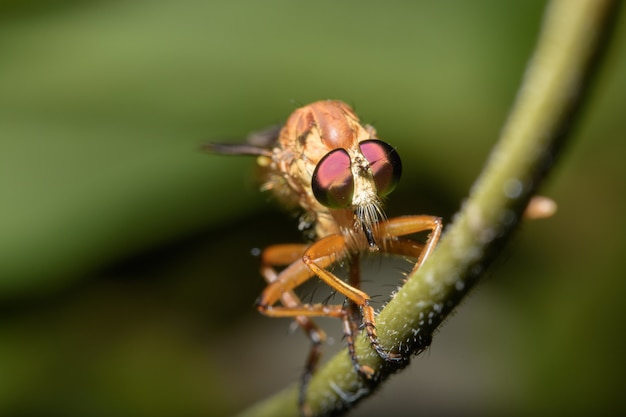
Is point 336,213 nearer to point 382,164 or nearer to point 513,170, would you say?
point 382,164

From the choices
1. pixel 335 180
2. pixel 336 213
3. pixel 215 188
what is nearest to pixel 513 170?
pixel 335 180

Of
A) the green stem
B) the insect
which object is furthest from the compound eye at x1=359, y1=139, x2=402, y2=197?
the green stem

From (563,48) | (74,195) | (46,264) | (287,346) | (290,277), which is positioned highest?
(563,48)

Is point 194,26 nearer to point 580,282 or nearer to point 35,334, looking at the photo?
point 35,334

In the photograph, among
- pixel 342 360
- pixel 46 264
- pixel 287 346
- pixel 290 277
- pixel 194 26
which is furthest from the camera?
pixel 287 346

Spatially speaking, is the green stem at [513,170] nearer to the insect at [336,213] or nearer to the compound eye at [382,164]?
the insect at [336,213]

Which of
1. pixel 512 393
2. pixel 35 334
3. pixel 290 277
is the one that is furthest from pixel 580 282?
pixel 35 334

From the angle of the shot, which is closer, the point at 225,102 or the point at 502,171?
the point at 502,171
